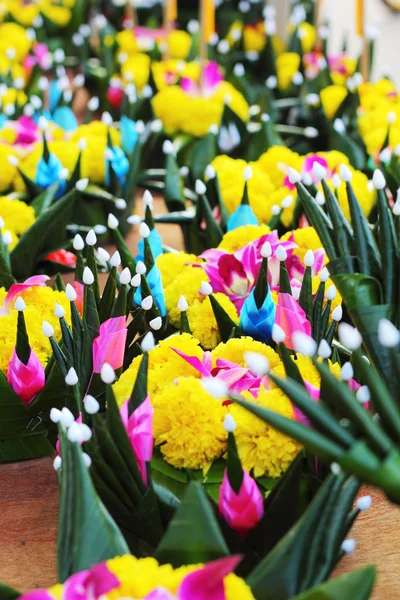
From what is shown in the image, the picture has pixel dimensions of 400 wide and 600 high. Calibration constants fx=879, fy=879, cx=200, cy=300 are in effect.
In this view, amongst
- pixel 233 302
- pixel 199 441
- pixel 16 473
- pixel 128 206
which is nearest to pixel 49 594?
pixel 199 441

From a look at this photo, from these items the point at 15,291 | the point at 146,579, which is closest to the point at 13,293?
the point at 15,291

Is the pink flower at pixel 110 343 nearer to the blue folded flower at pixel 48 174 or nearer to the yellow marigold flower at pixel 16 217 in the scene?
the yellow marigold flower at pixel 16 217

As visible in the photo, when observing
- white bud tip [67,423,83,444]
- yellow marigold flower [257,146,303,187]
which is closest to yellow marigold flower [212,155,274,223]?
yellow marigold flower [257,146,303,187]

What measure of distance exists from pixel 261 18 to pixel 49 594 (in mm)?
2015

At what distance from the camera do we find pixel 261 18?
226cm

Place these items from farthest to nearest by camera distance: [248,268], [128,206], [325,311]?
[128,206], [248,268], [325,311]

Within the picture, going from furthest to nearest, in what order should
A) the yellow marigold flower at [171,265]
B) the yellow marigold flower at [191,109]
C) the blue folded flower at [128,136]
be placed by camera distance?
the yellow marigold flower at [191,109], the blue folded flower at [128,136], the yellow marigold flower at [171,265]

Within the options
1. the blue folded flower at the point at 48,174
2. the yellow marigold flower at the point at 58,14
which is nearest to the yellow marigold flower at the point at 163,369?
the blue folded flower at the point at 48,174

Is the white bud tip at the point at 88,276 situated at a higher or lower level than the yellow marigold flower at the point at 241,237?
higher

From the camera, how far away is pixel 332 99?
1.60 m

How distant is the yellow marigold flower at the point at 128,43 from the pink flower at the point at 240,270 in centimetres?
125

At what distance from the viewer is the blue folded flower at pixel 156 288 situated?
875mm

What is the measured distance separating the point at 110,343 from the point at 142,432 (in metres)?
0.15

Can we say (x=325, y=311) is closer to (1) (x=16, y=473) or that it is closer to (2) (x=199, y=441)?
(2) (x=199, y=441)
